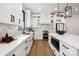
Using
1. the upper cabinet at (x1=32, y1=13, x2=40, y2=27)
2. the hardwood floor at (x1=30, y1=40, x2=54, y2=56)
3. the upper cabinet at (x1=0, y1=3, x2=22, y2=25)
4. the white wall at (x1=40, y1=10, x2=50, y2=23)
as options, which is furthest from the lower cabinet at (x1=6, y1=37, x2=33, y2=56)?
the upper cabinet at (x1=32, y1=13, x2=40, y2=27)

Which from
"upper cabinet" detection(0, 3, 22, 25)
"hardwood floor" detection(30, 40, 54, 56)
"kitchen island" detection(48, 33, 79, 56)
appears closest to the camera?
"kitchen island" detection(48, 33, 79, 56)

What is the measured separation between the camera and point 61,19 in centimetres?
745

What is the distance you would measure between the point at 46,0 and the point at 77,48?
793mm

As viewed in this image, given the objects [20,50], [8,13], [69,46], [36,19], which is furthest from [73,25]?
[20,50]

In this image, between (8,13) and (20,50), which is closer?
(20,50)

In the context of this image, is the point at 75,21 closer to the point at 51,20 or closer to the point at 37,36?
the point at 51,20

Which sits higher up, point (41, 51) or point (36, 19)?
point (36, 19)

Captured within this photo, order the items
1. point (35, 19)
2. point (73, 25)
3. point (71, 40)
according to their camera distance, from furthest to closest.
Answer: point (35, 19) < point (73, 25) < point (71, 40)

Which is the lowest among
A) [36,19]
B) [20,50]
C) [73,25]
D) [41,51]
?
[41,51]

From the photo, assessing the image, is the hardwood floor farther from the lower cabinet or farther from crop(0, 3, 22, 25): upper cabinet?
crop(0, 3, 22, 25): upper cabinet

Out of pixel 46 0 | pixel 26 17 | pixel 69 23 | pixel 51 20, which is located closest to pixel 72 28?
pixel 69 23

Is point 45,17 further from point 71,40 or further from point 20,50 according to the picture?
point 20,50

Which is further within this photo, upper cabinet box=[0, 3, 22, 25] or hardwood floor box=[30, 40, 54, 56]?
hardwood floor box=[30, 40, 54, 56]

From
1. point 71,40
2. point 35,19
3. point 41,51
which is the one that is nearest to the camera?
point 71,40
